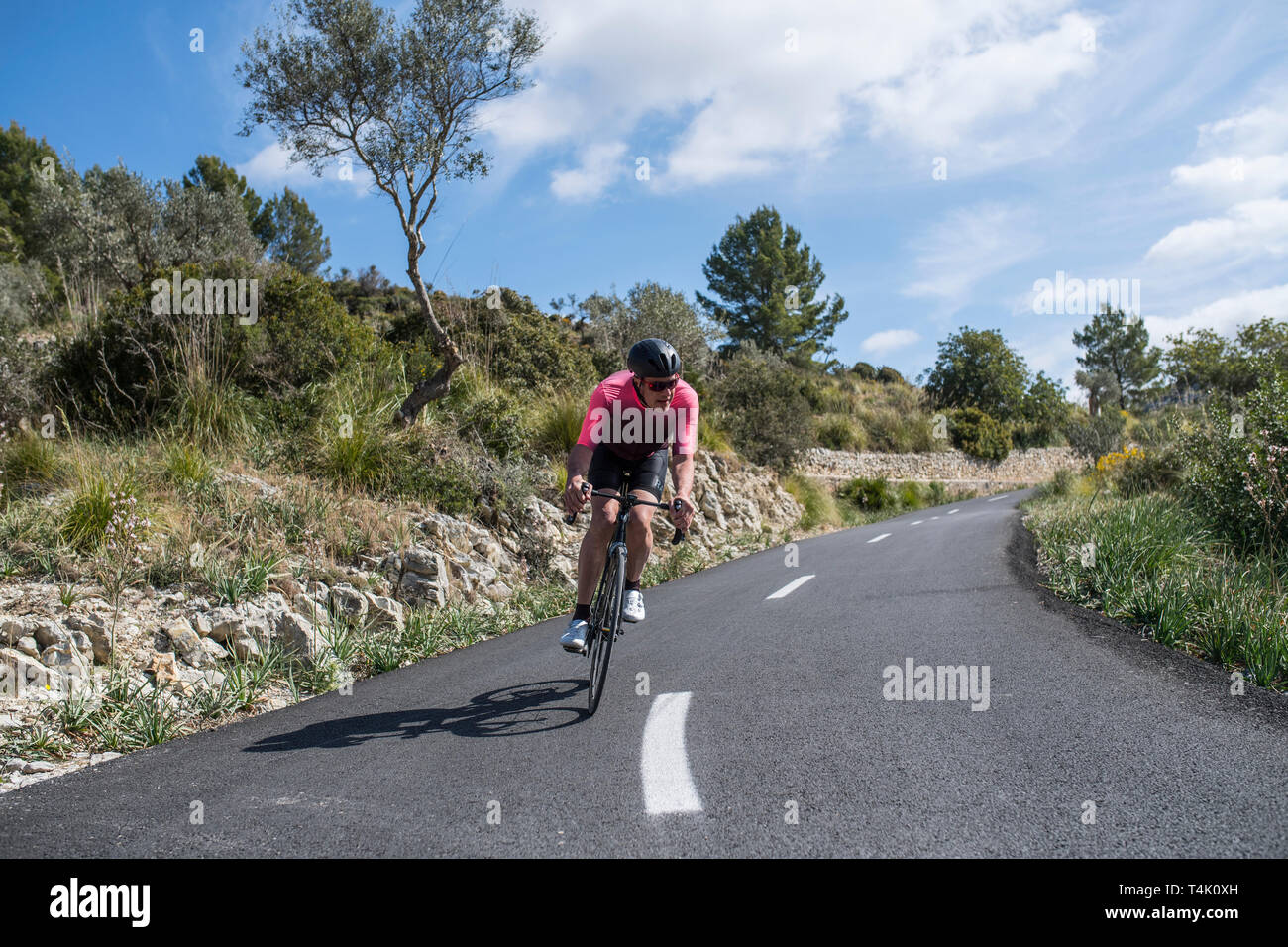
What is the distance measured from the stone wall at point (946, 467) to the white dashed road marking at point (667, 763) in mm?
20790

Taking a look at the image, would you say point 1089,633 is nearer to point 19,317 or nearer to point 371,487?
point 371,487

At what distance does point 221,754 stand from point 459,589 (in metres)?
4.38

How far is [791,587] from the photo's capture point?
902 cm

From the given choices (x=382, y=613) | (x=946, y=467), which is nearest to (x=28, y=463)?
(x=382, y=613)

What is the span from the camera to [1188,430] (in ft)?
40.2

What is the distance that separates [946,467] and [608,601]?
120 feet

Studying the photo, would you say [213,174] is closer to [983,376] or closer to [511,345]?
[511,345]

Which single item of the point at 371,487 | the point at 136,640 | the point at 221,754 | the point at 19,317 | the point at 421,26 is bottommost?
the point at 221,754

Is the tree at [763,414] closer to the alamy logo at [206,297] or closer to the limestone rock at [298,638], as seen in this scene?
the alamy logo at [206,297]

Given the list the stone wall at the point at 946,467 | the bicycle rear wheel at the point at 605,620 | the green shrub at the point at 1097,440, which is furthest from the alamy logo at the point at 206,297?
the green shrub at the point at 1097,440

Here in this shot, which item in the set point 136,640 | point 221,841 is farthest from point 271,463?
point 221,841

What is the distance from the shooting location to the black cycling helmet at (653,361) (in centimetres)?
482

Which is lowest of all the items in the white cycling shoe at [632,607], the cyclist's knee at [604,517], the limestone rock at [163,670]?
the limestone rock at [163,670]
